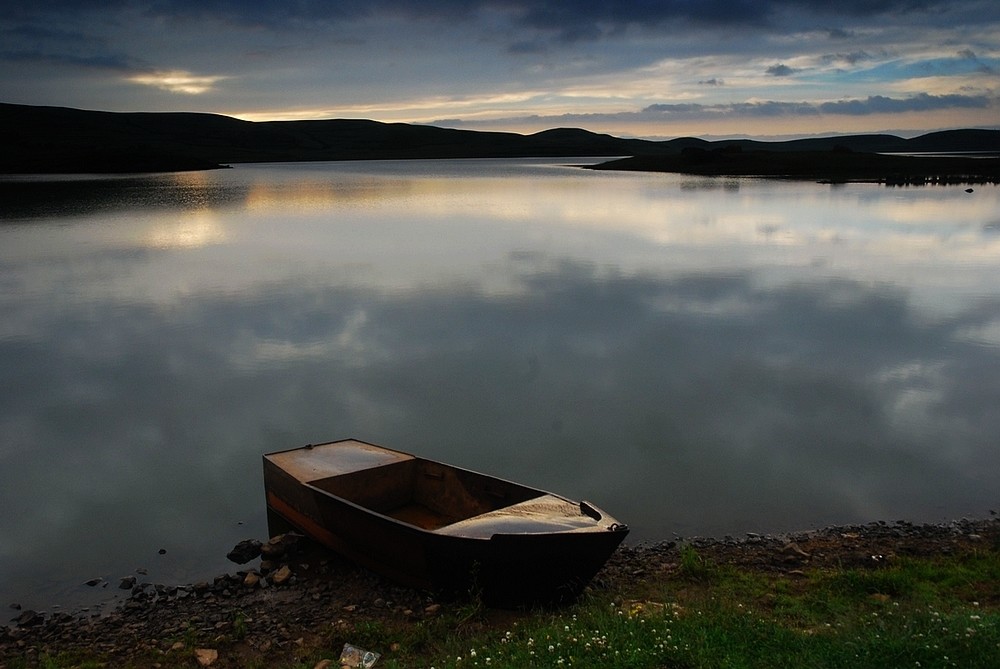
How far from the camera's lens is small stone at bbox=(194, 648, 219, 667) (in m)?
8.24

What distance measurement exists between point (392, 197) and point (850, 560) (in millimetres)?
75807

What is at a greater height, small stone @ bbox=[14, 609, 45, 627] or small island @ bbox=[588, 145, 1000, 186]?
small island @ bbox=[588, 145, 1000, 186]

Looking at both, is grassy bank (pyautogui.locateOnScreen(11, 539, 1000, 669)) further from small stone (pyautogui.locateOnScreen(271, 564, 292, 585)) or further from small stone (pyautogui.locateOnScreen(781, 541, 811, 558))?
small stone (pyautogui.locateOnScreen(271, 564, 292, 585))

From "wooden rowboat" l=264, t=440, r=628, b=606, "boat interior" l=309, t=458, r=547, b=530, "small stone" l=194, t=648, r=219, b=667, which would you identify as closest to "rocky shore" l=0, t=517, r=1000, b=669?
"small stone" l=194, t=648, r=219, b=667

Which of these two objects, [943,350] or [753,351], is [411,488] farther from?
[943,350]

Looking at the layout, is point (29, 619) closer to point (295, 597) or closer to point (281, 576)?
point (281, 576)

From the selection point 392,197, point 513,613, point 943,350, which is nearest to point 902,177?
point 392,197

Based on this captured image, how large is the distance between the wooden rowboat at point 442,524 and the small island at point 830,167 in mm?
95348

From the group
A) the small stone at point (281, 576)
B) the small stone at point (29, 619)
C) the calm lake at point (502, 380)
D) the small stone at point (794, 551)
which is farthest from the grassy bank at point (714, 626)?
the calm lake at point (502, 380)

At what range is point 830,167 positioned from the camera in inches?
4673

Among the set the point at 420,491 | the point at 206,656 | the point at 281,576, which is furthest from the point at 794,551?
the point at 206,656

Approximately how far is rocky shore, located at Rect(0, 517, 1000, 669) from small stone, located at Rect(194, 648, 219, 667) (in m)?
0.01

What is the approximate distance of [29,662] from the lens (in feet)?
27.4

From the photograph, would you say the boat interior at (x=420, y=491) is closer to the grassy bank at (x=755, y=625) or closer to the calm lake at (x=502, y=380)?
the calm lake at (x=502, y=380)
